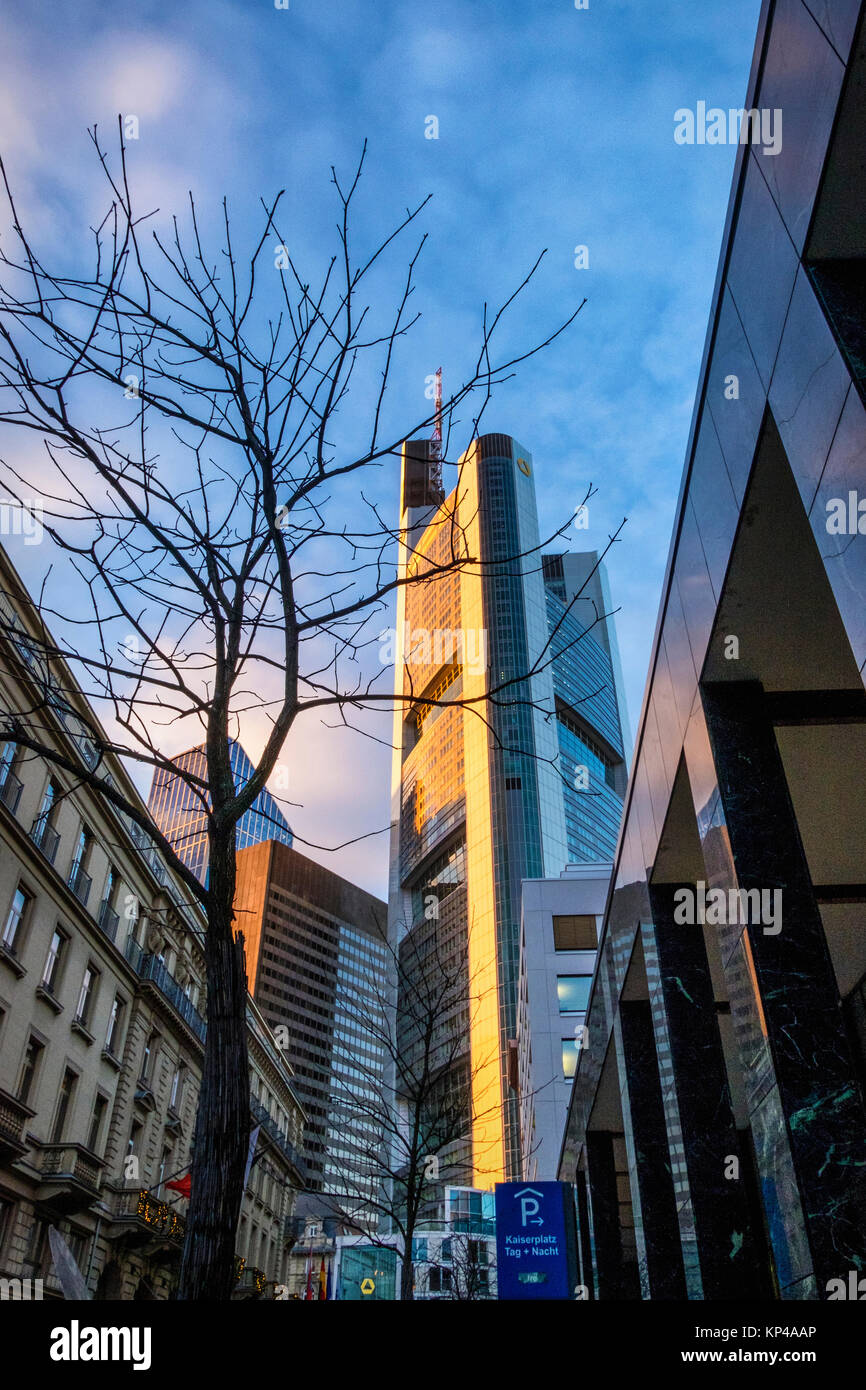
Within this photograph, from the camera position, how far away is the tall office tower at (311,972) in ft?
514

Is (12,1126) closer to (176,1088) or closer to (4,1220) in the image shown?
(4,1220)

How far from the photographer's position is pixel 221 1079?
4023mm

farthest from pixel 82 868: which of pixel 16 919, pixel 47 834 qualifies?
pixel 16 919

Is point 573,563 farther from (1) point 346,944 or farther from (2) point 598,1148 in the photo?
(2) point 598,1148

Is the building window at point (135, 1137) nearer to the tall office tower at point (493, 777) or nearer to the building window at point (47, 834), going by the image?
the building window at point (47, 834)

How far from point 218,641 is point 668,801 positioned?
256 inches

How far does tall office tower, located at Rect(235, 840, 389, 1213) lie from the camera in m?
157

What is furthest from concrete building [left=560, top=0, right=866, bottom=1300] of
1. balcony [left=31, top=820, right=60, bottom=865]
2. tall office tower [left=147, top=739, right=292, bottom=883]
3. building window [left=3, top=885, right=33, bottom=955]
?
balcony [left=31, top=820, right=60, bottom=865]

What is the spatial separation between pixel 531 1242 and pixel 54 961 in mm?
15363

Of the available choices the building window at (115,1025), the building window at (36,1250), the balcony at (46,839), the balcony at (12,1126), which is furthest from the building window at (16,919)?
the building window at (115,1025)

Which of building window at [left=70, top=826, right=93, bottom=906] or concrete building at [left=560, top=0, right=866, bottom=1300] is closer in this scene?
concrete building at [left=560, top=0, right=866, bottom=1300]

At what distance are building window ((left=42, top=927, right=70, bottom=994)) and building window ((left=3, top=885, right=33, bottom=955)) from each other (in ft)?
5.22

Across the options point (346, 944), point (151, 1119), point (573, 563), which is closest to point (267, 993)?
point (346, 944)

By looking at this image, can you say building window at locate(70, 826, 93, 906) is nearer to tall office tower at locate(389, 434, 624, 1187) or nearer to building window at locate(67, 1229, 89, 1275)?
building window at locate(67, 1229, 89, 1275)
